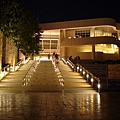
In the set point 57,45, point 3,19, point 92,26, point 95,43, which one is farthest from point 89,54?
point 3,19

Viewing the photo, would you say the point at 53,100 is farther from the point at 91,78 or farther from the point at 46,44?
the point at 46,44

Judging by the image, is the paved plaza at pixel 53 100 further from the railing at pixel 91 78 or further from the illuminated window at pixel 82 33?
the illuminated window at pixel 82 33

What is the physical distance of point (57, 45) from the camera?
61.7 m

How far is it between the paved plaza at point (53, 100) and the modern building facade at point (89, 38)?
81.7 feet

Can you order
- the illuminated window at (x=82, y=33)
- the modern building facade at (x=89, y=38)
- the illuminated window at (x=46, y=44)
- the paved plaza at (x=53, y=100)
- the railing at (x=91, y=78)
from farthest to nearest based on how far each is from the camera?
the illuminated window at (x=46, y=44) → the illuminated window at (x=82, y=33) → the modern building facade at (x=89, y=38) → the railing at (x=91, y=78) → the paved plaza at (x=53, y=100)

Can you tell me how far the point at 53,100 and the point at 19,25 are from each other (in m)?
16.8

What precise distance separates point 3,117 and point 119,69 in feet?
65.1

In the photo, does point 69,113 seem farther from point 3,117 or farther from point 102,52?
point 102,52

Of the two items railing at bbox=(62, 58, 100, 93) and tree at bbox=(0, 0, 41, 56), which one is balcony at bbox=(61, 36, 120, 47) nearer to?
tree at bbox=(0, 0, 41, 56)

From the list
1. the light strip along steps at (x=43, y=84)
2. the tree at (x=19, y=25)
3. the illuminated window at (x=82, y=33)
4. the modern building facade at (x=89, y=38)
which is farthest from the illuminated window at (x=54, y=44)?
the light strip along steps at (x=43, y=84)

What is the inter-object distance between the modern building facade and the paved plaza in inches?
981

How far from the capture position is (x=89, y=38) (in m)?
46.7

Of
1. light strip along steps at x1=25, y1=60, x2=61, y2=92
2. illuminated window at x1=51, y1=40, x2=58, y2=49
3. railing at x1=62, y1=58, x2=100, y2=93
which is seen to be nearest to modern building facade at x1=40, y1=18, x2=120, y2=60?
illuminated window at x1=51, y1=40, x2=58, y2=49

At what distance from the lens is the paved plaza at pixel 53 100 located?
8.62 meters
